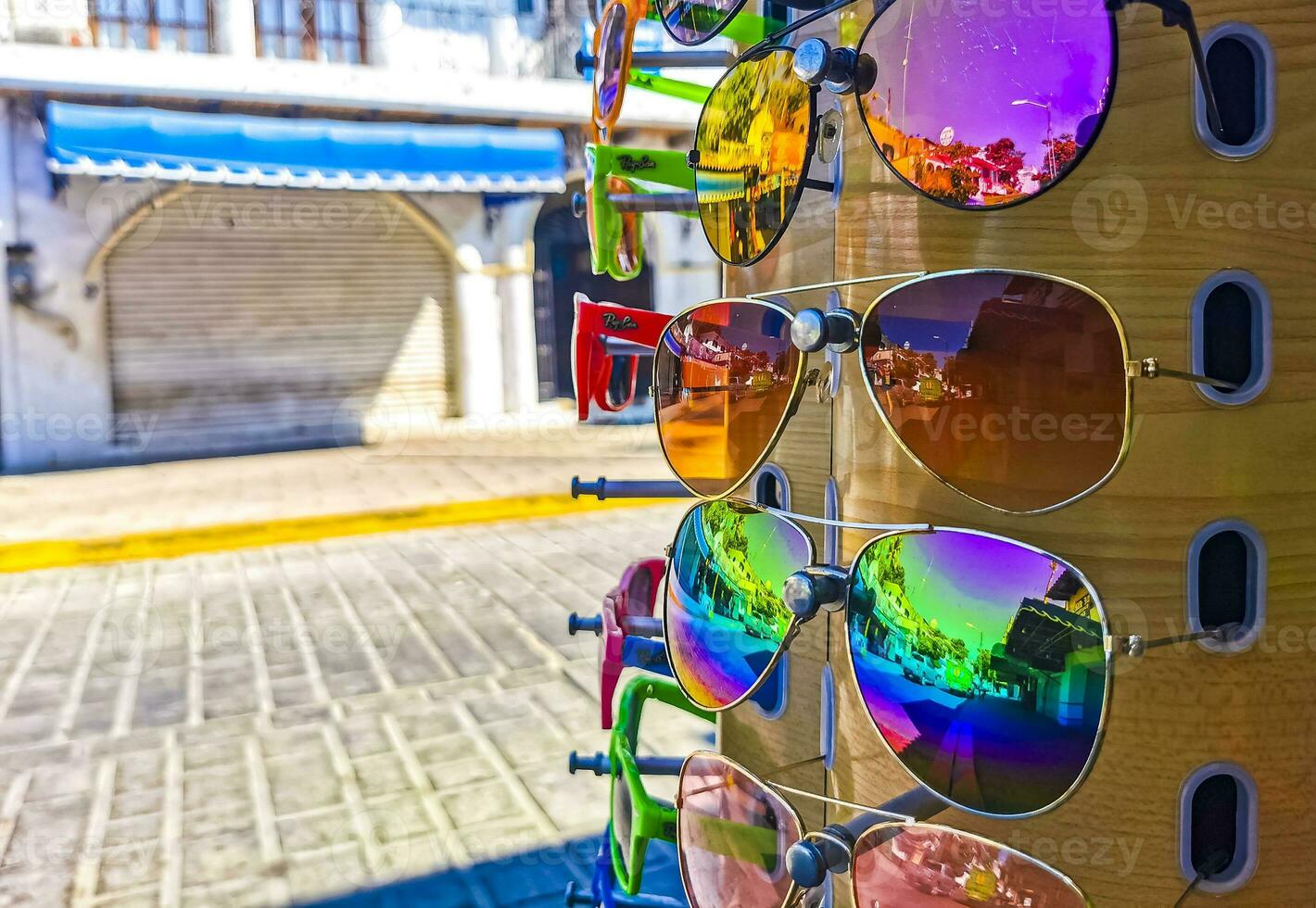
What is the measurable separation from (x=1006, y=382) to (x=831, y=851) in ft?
1.64

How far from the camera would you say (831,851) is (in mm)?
991

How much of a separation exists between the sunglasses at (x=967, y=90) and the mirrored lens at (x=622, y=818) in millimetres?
998

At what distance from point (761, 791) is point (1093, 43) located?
844 mm

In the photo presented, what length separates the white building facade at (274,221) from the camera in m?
10.5

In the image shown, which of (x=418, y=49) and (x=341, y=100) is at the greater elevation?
(x=418, y=49)

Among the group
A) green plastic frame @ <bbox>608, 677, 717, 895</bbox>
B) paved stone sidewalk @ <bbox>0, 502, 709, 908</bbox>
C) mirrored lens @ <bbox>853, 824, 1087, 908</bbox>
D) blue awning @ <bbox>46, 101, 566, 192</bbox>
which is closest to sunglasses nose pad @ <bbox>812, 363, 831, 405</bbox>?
mirrored lens @ <bbox>853, 824, 1087, 908</bbox>

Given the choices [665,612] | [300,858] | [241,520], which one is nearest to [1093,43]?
[665,612]

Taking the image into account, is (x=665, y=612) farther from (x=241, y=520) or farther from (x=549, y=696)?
(x=241, y=520)

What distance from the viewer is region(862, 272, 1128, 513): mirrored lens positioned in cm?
81

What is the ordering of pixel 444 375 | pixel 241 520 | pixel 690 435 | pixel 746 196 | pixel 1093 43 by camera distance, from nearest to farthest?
pixel 1093 43 < pixel 746 196 < pixel 690 435 < pixel 241 520 < pixel 444 375

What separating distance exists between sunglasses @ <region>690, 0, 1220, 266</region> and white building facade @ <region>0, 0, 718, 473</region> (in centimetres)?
1042

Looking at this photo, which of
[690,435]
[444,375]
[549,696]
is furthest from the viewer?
[444,375]

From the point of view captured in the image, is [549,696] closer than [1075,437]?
No

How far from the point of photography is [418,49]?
1240cm
